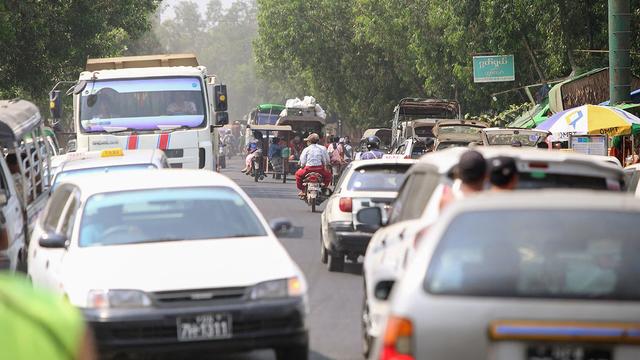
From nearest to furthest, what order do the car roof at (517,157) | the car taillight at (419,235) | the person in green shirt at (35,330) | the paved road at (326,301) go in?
the person in green shirt at (35,330)
the car taillight at (419,235)
the car roof at (517,157)
the paved road at (326,301)

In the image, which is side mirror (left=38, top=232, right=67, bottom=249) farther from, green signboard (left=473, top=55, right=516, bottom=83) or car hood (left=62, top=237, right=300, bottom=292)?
green signboard (left=473, top=55, right=516, bottom=83)

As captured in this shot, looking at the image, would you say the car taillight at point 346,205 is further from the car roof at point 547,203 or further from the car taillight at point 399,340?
the car taillight at point 399,340

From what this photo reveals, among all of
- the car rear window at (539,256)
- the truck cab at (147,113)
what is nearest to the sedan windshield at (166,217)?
the car rear window at (539,256)

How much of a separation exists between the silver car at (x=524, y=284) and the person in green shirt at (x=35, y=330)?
274 centimetres

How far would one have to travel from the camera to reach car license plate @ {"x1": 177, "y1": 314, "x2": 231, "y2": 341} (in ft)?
29.4

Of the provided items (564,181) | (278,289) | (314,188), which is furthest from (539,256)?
(314,188)

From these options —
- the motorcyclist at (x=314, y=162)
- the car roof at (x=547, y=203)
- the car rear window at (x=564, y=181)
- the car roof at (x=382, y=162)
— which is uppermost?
the car roof at (x=547, y=203)

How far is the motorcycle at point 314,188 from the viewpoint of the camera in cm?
2809

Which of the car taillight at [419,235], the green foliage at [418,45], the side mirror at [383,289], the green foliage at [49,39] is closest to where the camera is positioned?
the car taillight at [419,235]

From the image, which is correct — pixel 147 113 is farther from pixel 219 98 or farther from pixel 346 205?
pixel 346 205

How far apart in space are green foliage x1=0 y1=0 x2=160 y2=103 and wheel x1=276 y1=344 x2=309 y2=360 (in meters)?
28.4

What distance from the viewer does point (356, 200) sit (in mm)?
17109

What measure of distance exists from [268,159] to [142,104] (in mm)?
25275

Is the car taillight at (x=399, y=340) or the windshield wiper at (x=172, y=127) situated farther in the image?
the windshield wiper at (x=172, y=127)
